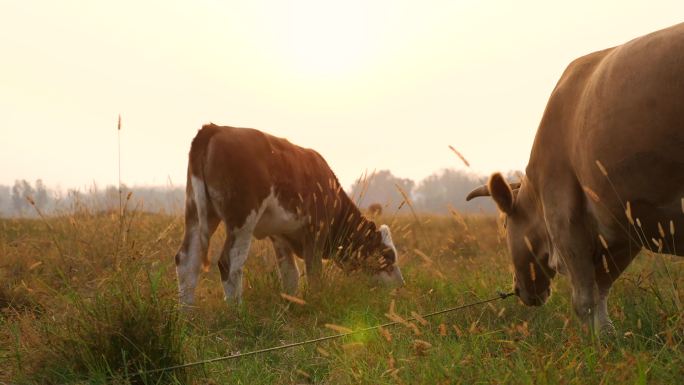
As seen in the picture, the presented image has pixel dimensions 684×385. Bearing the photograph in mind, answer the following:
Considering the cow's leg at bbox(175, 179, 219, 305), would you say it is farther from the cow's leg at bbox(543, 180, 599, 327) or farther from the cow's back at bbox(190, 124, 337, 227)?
the cow's leg at bbox(543, 180, 599, 327)

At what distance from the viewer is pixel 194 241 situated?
5875mm

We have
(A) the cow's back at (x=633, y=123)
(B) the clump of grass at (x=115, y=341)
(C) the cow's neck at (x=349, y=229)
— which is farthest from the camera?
(C) the cow's neck at (x=349, y=229)

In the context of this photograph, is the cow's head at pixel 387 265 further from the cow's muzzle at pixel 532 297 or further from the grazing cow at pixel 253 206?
the cow's muzzle at pixel 532 297

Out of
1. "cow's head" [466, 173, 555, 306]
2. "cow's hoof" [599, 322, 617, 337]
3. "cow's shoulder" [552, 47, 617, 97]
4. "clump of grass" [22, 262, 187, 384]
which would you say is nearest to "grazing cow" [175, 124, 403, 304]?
"cow's head" [466, 173, 555, 306]

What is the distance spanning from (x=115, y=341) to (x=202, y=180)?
2.96 metres

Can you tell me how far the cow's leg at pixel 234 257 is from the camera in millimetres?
5594

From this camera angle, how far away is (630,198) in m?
3.20

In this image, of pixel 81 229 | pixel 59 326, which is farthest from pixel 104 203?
pixel 59 326

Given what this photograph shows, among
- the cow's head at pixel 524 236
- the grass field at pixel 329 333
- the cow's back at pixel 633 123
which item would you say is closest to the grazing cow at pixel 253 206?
the grass field at pixel 329 333

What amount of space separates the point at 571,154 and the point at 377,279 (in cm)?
313

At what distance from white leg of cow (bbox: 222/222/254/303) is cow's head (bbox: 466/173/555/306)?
2.38 metres

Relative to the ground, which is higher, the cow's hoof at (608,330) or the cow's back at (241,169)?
the cow's back at (241,169)

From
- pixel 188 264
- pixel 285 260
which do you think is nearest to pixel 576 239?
pixel 188 264

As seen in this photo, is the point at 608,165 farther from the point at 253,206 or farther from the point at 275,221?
the point at 275,221
